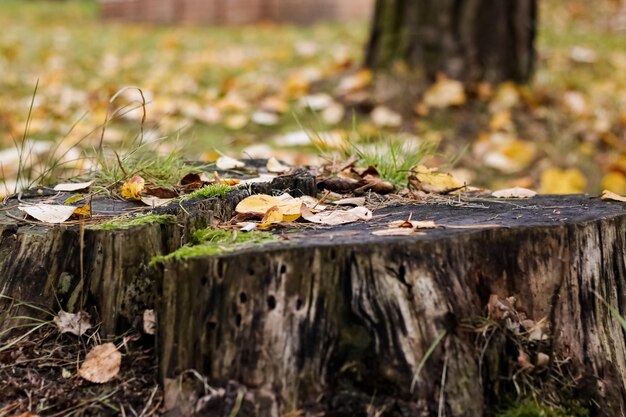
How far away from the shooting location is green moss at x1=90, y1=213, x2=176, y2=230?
1.79 meters

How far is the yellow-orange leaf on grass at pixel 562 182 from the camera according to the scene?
150 inches

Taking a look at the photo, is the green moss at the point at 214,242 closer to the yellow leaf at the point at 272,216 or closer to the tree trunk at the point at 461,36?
the yellow leaf at the point at 272,216

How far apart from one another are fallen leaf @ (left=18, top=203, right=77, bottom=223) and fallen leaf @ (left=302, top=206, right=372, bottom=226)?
590mm

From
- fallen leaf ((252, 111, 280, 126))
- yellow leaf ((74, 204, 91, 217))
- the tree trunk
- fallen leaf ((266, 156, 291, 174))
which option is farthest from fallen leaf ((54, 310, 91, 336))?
the tree trunk

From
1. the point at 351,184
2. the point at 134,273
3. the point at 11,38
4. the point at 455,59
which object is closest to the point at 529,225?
the point at 351,184

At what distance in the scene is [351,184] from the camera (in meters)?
2.27

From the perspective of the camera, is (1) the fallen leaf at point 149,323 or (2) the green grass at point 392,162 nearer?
(1) the fallen leaf at point 149,323

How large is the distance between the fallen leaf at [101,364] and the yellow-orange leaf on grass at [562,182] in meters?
2.61

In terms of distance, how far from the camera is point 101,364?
172 cm

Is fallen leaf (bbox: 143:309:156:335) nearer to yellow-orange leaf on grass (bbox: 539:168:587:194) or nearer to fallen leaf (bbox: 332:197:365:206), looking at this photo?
fallen leaf (bbox: 332:197:365:206)

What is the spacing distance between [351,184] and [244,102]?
9.88 feet

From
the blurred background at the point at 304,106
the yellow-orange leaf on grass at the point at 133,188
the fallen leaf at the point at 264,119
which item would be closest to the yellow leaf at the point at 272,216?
the yellow-orange leaf on grass at the point at 133,188

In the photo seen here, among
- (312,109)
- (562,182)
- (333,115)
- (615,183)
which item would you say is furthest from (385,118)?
(312,109)

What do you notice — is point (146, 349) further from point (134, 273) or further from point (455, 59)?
point (455, 59)
